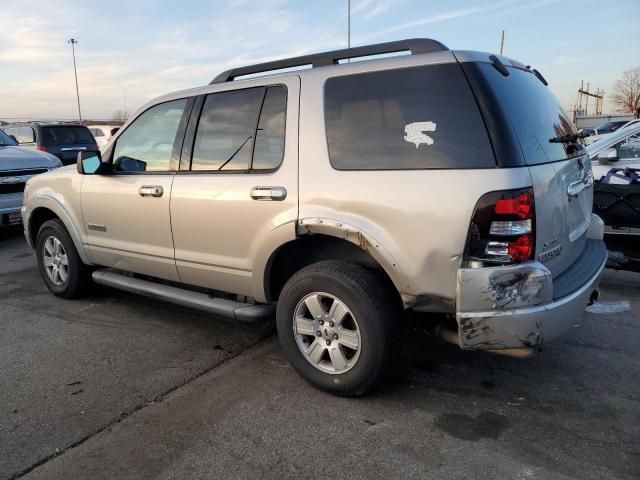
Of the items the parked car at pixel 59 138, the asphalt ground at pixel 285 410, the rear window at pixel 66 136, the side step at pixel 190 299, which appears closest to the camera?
the asphalt ground at pixel 285 410

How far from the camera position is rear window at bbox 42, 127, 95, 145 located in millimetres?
13445

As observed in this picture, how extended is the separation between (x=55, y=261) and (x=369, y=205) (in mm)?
3648

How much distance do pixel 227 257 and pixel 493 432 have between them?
1987mm

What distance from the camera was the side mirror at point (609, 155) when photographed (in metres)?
5.37

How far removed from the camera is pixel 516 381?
339cm

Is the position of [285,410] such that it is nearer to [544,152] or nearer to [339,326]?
[339,326]

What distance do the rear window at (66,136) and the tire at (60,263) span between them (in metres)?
9.41

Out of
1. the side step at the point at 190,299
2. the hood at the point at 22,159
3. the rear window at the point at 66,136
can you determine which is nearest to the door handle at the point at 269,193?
the side step at the point at 190,299

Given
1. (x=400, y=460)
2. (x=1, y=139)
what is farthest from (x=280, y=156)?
(x=1, y=139)

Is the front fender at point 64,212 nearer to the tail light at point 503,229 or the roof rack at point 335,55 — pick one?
the roof rack at point 335,55

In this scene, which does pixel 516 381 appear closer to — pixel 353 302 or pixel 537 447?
pixel 537 447

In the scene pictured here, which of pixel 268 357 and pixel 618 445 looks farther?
pixel 268 357

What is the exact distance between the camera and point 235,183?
11.6 ft

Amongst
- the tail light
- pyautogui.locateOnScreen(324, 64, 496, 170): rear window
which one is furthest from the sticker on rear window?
the tail light
